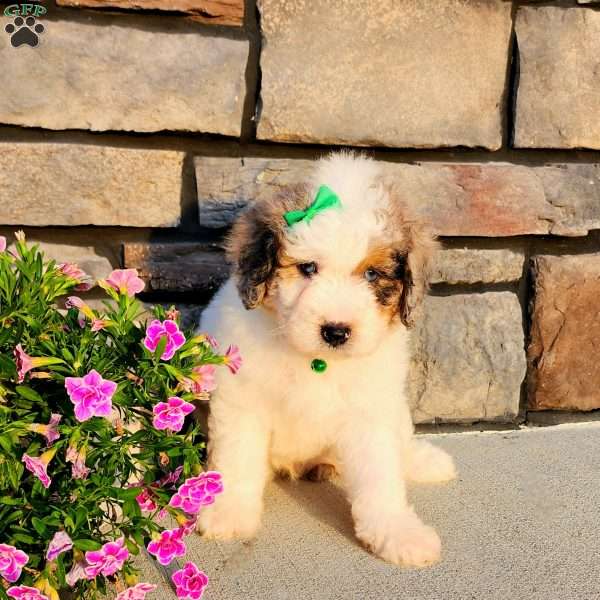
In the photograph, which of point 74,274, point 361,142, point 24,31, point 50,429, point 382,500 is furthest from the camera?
point 361,142

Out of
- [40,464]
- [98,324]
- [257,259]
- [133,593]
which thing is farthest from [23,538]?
[257,259]

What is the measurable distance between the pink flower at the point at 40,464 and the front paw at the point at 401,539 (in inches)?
45.4

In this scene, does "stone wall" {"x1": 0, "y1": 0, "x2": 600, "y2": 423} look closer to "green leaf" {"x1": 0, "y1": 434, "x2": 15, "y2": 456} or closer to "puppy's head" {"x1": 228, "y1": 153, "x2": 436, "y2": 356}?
"puppy's head" {"x1": 228, "y1": 153, "x2": 436, "y2": 356}

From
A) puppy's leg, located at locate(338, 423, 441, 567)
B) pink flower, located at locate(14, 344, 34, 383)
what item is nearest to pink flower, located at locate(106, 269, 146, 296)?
pink flower, located at locate(14, 344, 34, 383)

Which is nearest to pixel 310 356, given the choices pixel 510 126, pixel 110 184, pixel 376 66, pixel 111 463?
pixel 111 463

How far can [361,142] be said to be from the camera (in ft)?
10.8

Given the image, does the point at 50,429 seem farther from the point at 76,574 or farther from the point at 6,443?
the point at 76,574

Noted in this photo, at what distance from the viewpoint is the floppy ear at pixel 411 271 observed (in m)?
2.58

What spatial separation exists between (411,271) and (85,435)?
49.2 inches

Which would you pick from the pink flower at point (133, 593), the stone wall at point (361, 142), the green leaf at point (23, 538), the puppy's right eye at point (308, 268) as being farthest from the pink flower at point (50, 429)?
the stone wall at point (361, 142)

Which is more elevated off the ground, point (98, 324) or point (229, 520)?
point (98, 324)

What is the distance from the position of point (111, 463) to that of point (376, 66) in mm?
2116

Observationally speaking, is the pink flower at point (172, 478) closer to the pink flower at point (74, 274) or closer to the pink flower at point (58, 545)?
the pink flower at point (58, 545)

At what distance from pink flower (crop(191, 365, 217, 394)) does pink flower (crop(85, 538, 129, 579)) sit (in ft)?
1.49
